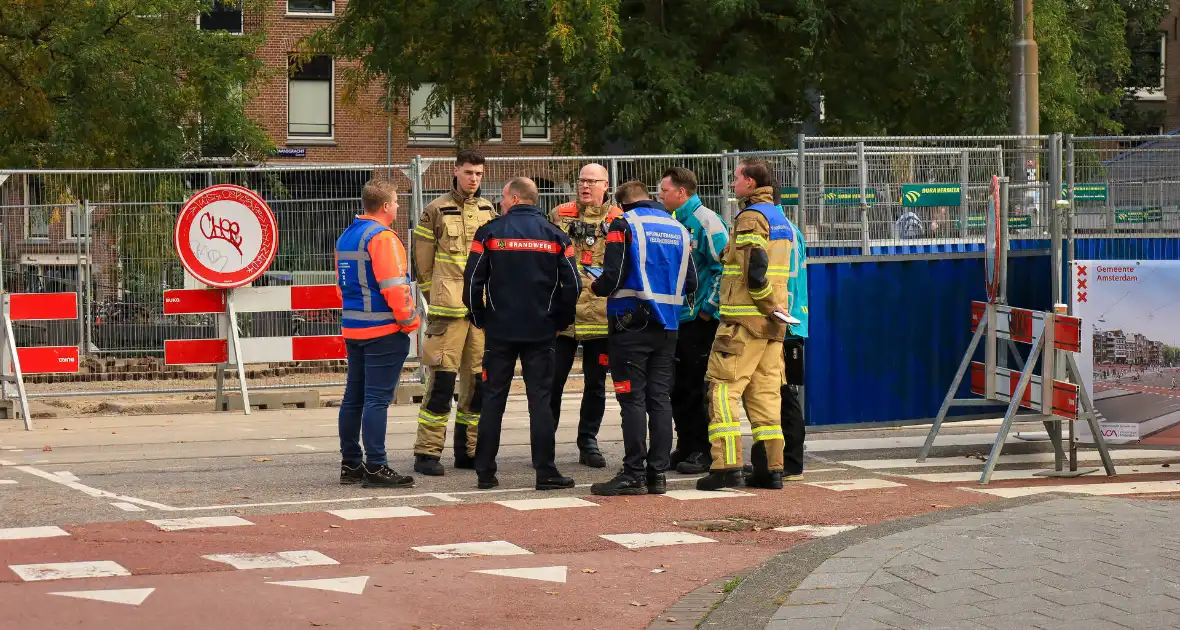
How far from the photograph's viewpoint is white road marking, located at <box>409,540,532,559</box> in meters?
8.02

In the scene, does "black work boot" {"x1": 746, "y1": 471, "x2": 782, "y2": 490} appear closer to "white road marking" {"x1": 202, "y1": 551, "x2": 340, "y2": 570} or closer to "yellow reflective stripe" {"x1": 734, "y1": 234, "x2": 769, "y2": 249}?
"yellow reflective stripe" {"x1": 734, "y1": 234, "x2": 769, "y2": 249}

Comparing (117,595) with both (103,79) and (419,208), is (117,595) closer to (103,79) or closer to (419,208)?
(419,208)

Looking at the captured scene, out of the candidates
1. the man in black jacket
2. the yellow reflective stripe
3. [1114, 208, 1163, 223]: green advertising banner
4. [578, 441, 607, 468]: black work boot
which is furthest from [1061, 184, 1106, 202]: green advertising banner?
the man in black jacket

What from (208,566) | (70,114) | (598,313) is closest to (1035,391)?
(598,313)

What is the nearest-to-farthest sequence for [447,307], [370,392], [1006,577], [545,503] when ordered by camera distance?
[1006,577] < [545,503] < [370,392] < [447,307]

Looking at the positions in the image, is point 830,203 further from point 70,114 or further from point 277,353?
point 70,114

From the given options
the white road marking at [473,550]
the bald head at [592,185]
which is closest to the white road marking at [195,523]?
the white road marking at [473,550]

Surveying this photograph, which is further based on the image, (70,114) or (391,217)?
(70,114)

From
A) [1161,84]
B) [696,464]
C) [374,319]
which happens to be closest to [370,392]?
[374,319]

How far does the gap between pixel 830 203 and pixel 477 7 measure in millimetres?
13697

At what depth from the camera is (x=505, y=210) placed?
1031 cm

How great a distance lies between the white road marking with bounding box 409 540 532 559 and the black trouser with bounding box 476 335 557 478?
6.19ft

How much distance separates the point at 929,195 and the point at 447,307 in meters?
3.72

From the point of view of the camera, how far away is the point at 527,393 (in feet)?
32.8
